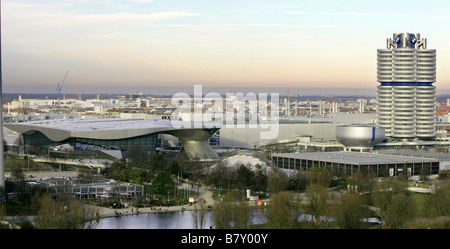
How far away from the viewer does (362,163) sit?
2933 cm

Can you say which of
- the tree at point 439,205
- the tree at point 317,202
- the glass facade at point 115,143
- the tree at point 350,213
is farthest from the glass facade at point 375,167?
the tree at point 350,213

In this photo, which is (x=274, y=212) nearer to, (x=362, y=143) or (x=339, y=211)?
(x=339, y=211)

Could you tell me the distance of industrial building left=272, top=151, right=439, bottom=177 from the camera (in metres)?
29.5

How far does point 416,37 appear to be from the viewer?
149 ft

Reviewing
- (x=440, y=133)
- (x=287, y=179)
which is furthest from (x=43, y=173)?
(x=440, y=133)

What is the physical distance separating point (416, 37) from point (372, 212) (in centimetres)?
2691

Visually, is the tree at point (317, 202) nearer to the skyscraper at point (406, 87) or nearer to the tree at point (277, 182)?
the tree at point (277, 182)

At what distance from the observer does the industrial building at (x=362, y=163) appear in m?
29.5

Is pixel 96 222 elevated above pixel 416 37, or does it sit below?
below

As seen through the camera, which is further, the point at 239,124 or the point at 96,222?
the point at 239,124

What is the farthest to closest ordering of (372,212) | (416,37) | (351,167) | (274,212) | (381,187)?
(416,37)
(351,167)
(381,187)
(372,212)
(274,212)

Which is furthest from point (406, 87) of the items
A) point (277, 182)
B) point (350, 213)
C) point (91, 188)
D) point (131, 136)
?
point (350, 213)

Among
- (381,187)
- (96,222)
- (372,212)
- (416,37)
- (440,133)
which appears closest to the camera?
(96,222)

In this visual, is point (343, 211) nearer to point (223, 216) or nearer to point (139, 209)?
point (223, 216)
